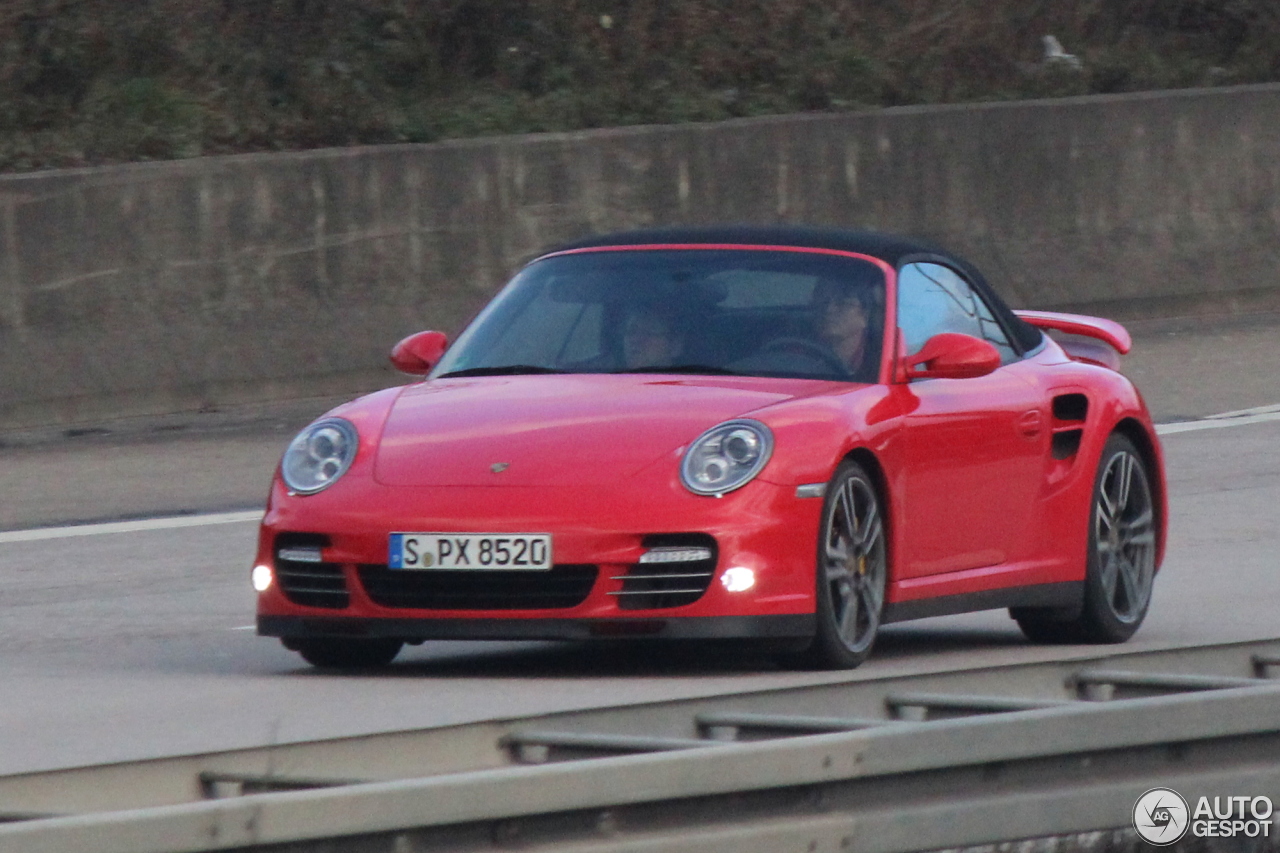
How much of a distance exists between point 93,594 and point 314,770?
601 cm

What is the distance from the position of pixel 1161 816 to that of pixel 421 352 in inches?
174

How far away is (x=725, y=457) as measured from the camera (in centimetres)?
781

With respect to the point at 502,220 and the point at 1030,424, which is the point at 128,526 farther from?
the point at 502,220

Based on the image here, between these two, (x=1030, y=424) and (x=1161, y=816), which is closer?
(x=1161, y=816)

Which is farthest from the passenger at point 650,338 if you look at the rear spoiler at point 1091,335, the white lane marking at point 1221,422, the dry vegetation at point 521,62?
the dry vegetation at point 521,62

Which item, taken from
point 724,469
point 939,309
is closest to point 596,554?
point 724,469

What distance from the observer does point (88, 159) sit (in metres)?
17.3

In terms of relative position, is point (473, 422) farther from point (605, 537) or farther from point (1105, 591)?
point (1105, 591)

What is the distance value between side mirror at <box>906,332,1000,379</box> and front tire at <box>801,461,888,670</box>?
455mm

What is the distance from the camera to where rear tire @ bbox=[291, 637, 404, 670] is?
27.1ft

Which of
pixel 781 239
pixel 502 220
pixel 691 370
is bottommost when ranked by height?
pixel 502 220

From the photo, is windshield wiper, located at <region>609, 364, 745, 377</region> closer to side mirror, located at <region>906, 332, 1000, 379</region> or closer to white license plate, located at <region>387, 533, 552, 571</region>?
side mirror, located at <region>906, 332, 1000, 379</region>
